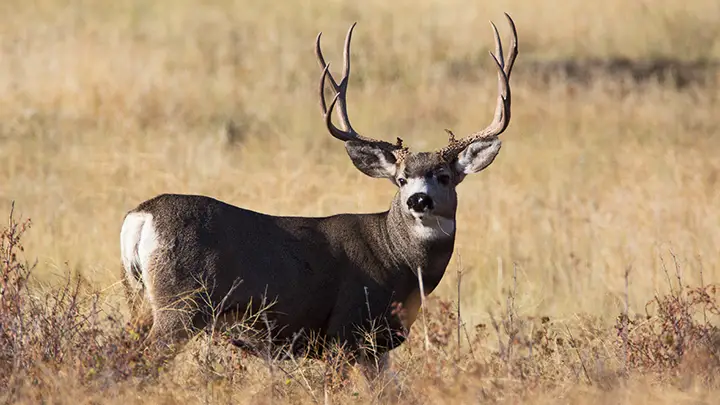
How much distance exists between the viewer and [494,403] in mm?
5738

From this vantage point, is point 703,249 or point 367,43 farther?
point 367,43

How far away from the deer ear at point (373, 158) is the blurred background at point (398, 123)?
0.77 metres

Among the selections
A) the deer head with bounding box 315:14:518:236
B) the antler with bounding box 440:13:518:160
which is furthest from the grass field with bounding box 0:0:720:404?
the antler with bounding box 440:13:518:160

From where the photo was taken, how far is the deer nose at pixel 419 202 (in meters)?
7.01

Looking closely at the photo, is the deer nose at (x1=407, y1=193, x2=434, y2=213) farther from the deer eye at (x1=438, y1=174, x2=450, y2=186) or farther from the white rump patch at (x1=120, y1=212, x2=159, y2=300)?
the white rump patch at (x1=120, y1=212, x2=159, y2=300)

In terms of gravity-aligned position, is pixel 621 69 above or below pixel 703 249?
above

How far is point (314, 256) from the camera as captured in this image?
716cm

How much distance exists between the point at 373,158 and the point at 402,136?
33.2ft

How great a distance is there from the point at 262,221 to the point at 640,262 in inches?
178

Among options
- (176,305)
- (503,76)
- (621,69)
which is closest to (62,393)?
(176,305)

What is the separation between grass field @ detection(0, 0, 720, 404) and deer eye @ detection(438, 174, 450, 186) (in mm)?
490

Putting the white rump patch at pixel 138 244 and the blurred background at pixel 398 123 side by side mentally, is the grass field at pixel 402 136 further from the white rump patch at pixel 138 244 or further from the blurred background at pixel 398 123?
the white rump patch at pixel 138 244

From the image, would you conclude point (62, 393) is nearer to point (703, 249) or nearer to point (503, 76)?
point (503, 76)

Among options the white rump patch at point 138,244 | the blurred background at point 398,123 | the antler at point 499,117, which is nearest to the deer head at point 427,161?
the antler at point 499,117
